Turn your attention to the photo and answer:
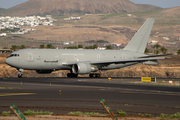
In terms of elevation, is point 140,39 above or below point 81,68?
above

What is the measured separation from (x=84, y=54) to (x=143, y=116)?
3677 centimetres

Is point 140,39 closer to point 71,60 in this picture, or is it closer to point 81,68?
point 71,60

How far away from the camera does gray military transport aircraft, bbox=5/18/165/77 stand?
148ft

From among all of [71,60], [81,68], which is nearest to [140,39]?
[71,60]

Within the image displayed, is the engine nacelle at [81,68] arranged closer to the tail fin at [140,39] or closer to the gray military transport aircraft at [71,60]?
the gray military transport aircraft at [71,60]

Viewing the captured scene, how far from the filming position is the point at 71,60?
159 ft

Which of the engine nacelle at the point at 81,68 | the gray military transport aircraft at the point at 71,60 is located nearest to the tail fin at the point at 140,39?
the gray military transport aircraft at the point at 71,60

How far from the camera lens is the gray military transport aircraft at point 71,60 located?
4509 cm

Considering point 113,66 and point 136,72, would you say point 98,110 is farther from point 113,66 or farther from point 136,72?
point 136,72

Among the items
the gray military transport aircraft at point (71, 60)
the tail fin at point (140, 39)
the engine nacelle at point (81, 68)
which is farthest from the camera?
the tail fin at point (140, 39)

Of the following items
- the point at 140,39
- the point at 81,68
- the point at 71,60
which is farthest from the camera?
the point at 140,39

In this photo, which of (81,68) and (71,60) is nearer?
(81,68)

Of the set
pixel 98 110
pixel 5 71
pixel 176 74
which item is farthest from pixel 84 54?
pixel 98 110

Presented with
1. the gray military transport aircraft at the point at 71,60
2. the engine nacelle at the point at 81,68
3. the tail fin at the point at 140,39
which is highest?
the tail fin at the point at 140,39
